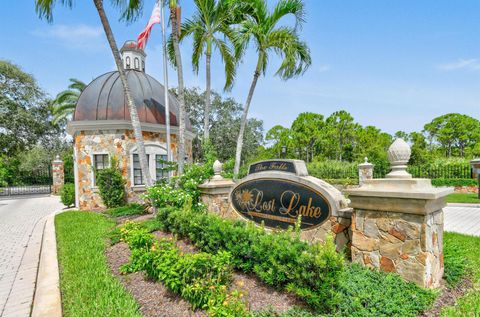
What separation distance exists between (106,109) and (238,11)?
294 inches

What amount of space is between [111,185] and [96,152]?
1.92 m

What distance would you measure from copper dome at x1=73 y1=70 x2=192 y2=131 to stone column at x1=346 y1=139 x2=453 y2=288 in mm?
11107

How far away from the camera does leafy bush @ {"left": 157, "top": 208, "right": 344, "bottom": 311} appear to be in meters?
2.79

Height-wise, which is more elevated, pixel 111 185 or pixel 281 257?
pixel 111 185

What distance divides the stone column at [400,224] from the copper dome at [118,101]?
36.4 feet

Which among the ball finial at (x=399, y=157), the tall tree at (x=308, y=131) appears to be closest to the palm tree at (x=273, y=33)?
the ball finial at (x=399, y=157)

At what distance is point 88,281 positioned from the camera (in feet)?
12.8

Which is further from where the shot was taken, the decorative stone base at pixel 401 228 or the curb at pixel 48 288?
the curb at pixel 48 288

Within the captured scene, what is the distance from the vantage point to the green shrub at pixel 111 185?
1134 cm

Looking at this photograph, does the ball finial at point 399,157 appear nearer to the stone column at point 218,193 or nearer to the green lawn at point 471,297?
the green lawn at point 471,297

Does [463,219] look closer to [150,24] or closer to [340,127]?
[150,24]

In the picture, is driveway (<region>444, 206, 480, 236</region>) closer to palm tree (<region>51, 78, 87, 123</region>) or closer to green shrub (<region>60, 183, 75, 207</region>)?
green shrub (<region>60, 183, 75, 207</region>)

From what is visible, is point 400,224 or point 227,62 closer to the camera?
point 400,224

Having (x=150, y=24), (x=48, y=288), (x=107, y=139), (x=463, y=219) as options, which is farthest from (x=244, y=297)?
(x=107, y=139)
